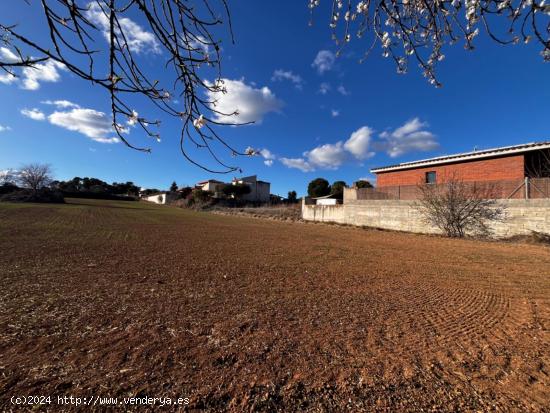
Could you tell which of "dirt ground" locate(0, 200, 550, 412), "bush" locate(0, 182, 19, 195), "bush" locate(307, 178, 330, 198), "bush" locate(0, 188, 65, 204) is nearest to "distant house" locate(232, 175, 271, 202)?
"bush" locate(307, 178, 330, 198)

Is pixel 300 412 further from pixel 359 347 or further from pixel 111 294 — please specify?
pixel 111 294

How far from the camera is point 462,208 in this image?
13398 millimetres

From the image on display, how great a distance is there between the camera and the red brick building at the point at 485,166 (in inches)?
575

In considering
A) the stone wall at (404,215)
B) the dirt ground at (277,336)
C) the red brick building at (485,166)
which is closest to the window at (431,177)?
the red brick building at (485,166)

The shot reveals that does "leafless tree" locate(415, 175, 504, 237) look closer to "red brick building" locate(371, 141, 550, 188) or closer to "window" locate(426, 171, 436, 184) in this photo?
"red brick building" locate(371, 141, 550, 188)

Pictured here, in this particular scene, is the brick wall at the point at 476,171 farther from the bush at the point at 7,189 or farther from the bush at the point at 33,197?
the bush at the point at 7,189

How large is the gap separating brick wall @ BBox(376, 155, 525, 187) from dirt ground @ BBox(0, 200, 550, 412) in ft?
43.3

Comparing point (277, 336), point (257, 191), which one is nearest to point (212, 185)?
point (257, 191)

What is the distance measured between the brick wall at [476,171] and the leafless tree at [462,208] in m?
4.14

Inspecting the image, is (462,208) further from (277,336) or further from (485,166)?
(277,336)

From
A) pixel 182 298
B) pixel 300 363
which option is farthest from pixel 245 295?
pixel 300 363

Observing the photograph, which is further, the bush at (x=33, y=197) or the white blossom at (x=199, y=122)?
the bush at (x=33, y=197)

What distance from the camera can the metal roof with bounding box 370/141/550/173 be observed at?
1429 centimetres

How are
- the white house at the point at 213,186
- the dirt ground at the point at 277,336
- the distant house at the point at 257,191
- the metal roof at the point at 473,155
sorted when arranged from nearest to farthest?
the dirt ground at the point at 277,336 < the metal roof at the point at 473,155 < the white house at the point at 213,186 < the distant house at the point at 257,191
